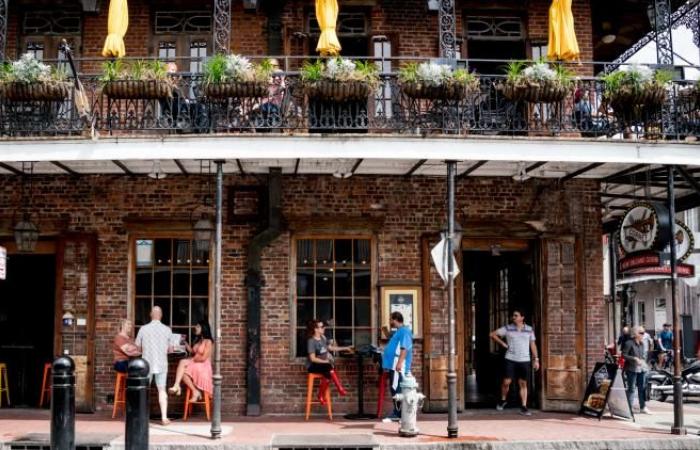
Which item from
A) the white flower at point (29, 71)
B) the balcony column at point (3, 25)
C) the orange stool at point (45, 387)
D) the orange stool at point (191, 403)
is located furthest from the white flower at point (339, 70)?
the orange stool at point (45, 387)

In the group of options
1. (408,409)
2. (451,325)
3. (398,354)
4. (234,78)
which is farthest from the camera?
(398,354)

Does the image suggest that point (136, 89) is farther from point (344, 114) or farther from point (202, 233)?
point (344, 114)

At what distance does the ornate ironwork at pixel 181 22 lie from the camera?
15305 millimetres

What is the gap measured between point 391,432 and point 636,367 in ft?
15.9

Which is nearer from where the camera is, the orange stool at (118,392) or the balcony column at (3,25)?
the balcony column at (3,25)

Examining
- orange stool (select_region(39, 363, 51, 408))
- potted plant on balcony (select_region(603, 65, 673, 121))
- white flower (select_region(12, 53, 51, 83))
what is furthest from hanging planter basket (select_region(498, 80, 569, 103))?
orange stool (select_region(39, 363, 51, 408))

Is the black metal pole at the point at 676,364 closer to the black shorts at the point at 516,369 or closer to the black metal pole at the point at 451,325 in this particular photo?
the black shorts at the point at 516,369

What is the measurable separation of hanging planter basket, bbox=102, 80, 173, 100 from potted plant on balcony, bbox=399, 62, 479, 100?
11.0 feet

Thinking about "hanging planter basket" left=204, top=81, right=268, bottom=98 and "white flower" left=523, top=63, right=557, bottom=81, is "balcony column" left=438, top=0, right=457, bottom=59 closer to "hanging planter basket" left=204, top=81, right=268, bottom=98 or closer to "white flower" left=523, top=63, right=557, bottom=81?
"white flower" left=523, top=63, right=557, bottom=81

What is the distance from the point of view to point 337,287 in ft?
48.1

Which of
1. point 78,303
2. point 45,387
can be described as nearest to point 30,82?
point 78,303

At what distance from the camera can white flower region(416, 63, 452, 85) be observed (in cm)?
1257

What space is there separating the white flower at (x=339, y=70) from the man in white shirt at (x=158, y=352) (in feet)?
14.2

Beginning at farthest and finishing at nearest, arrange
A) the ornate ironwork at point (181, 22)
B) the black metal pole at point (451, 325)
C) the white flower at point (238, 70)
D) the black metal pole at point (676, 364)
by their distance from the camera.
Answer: the ornate ironwork at point (181, 22)
the white flower at point (238, 70)
the black metal pole at point (676, 364)
the black metal pole at point (451, 325)
